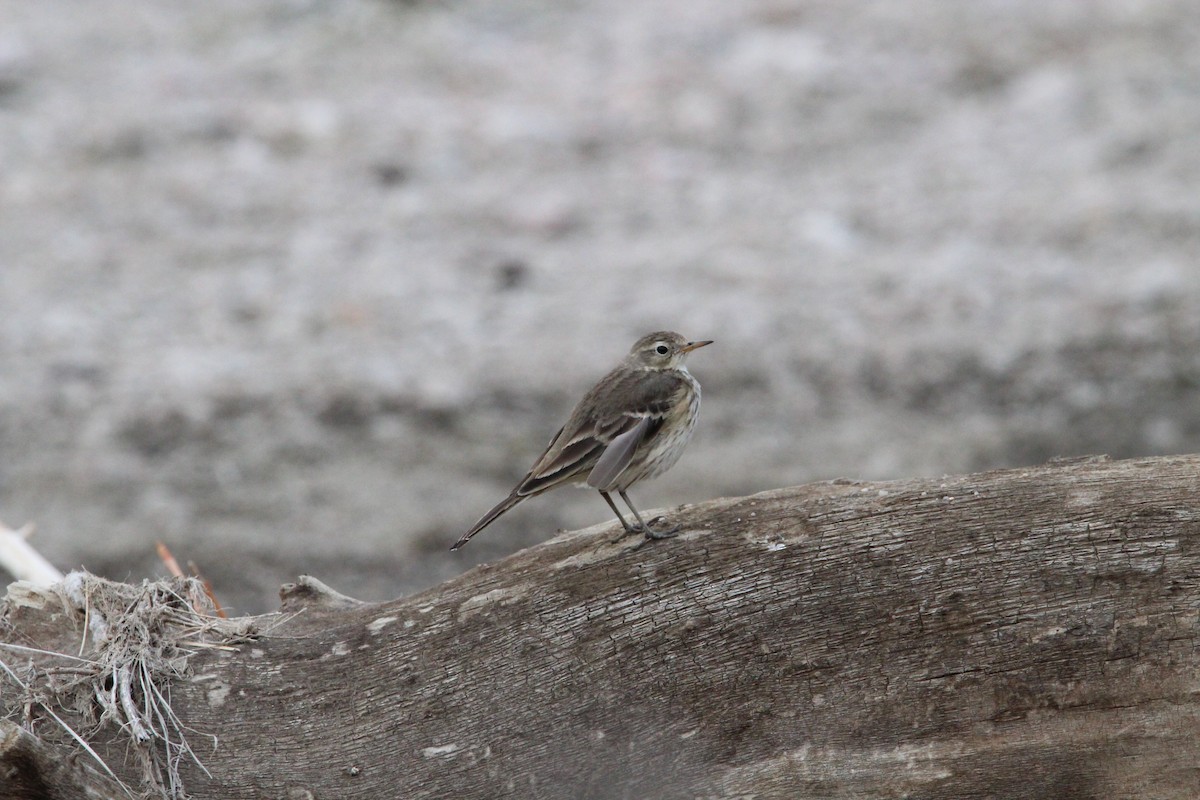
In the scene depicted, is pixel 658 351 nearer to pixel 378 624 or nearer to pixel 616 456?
pixel 616 456

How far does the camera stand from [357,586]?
9.41 metres

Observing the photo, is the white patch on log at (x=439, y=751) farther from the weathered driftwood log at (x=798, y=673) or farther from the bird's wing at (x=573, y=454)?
the bird's wing at (x=573, y=454)

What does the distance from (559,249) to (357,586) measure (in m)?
3.91

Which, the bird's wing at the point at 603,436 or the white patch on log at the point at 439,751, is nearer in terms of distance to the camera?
the white patch on log at the point at 439,751

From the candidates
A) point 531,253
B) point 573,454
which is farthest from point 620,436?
point 531,253

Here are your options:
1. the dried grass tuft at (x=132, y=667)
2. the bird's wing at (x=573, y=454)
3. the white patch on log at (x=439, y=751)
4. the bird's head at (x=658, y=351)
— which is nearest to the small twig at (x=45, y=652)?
the dried grass tuft at (x=132, y=667)

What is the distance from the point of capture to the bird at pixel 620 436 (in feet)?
18.5

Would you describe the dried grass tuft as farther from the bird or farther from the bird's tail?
the bird

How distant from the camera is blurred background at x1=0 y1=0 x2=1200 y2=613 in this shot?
10.1m

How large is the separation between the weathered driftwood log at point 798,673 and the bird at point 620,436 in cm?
79

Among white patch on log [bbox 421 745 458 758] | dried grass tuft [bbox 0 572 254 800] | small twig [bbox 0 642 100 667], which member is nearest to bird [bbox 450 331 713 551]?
white patch on log [bbox 421 745 458 758]

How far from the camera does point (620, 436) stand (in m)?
5.77

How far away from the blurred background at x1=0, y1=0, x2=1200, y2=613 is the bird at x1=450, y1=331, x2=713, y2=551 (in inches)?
141

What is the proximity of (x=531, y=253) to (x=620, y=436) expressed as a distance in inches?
256
